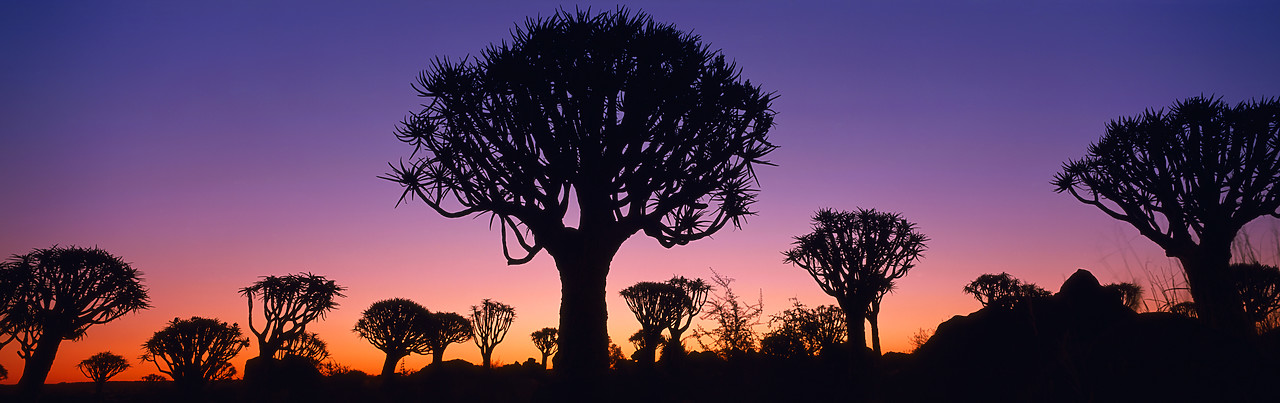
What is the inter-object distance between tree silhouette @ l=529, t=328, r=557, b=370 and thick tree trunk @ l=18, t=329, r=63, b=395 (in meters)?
23.5

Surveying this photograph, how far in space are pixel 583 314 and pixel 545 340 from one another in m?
30.1

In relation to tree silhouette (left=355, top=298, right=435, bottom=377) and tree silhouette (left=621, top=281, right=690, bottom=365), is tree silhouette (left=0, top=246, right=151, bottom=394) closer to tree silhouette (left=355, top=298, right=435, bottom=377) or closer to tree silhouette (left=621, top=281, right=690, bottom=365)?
tree silhouette (left=355, top=298, right=435, bottom=377)

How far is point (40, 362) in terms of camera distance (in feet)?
69.2

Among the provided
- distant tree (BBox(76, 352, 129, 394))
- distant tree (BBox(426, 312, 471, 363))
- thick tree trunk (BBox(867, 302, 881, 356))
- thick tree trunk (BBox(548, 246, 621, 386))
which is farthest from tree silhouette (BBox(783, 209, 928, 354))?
distant tree (BBox(76, 352, 129, 394))

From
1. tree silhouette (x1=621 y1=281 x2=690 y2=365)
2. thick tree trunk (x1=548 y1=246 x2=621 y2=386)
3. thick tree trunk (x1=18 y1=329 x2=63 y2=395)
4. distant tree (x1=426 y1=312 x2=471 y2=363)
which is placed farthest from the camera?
distant tree (x1=426 y1=312 x2=471 y2=363)

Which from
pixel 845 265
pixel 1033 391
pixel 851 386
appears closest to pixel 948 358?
pixel 1033 391

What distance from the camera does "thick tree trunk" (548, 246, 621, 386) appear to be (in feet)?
34.9

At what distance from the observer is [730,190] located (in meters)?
12.8

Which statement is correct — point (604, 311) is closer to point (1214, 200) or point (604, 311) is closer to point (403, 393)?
point (403, 393)

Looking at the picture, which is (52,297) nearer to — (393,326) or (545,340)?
(393,326)

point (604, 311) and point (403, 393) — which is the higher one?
point (604, 311)

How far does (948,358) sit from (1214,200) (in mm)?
13361

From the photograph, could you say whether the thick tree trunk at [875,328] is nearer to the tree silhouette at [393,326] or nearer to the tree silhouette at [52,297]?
the tree silhouette at [393,326]

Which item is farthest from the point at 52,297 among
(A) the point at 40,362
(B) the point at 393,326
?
(B) the point at 393,326
